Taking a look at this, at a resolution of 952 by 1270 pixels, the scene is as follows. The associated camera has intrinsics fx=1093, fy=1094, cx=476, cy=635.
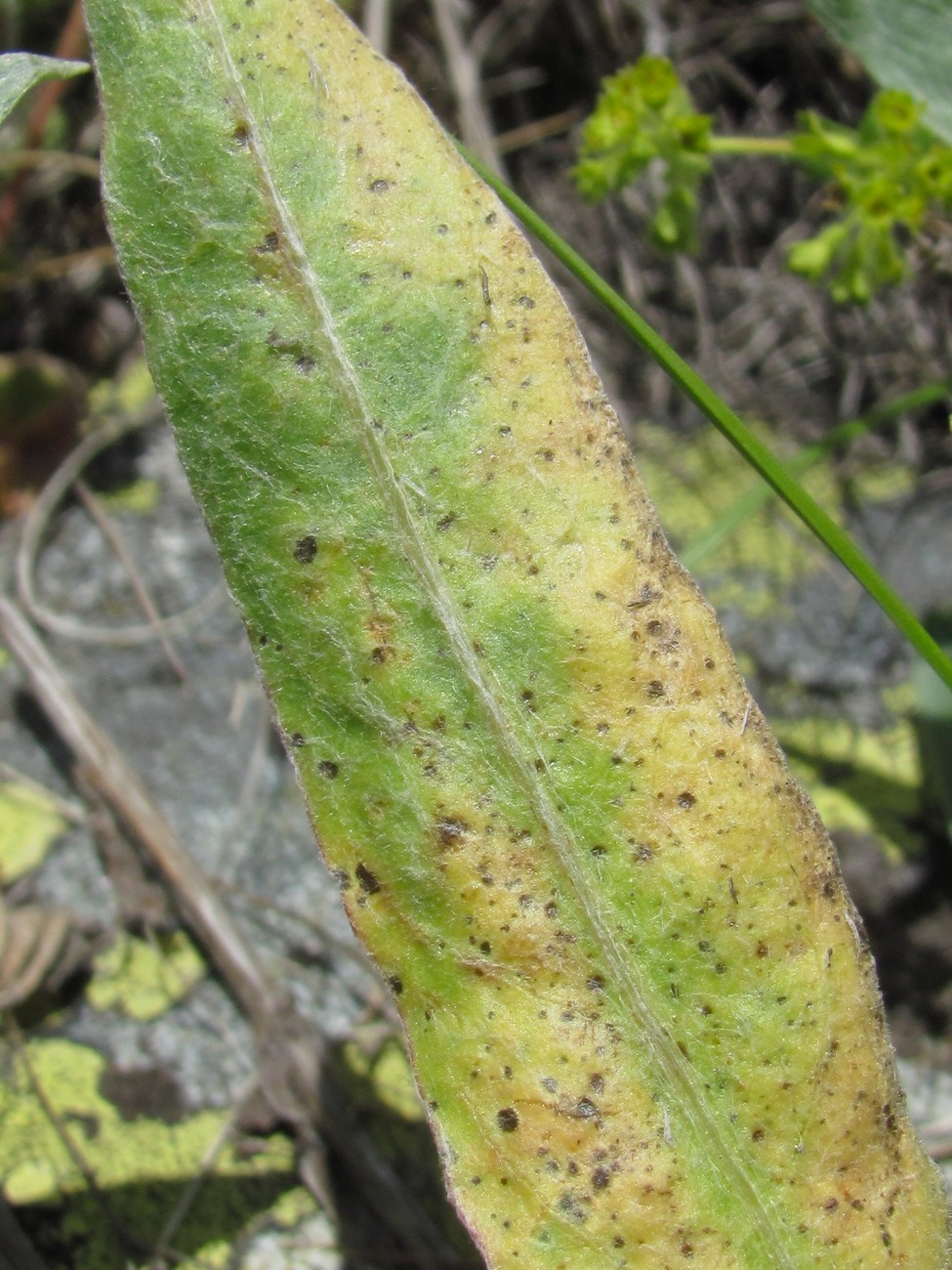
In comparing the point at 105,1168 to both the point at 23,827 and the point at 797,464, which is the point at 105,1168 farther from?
the point at 797,464

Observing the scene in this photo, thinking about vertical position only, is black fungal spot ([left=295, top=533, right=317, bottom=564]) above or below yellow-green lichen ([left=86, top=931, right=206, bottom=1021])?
above

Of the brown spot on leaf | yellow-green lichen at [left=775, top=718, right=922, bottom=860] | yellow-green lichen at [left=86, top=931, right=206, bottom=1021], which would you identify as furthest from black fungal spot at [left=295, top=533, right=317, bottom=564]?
yellow-green lichen at [left=775, top=718, right=922, bottom=860]

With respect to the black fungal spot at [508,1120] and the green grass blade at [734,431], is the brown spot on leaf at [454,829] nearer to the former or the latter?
the black fungal spot at [508,1120]

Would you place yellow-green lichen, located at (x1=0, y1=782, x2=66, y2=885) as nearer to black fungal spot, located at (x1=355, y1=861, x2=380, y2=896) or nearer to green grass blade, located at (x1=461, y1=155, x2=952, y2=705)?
black fungal spot, located at (x1=355, y1=861, x2=380, y2=896)

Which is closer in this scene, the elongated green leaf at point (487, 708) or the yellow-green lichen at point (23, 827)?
the elongated green leaf at point (487, 708)

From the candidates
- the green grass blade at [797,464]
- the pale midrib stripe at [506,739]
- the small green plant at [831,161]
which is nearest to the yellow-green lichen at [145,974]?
the pale midrib stripe at [506,739]

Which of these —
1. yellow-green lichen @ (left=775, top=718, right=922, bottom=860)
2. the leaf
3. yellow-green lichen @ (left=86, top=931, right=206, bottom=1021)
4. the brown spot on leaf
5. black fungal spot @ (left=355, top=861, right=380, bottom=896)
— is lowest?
yellow-green lichen @ (left=775, top=718, right=922, bottom=860)

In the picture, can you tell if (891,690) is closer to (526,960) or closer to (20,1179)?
(526,960)
